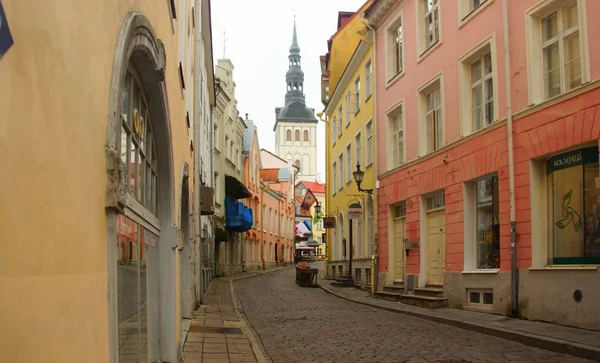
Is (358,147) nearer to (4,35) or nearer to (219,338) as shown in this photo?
(219,338)

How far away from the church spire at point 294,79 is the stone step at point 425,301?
9891cm

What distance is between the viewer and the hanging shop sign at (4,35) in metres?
1.65

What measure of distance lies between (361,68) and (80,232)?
73.3ft

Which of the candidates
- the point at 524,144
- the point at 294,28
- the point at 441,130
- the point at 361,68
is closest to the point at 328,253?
the point at 361,68

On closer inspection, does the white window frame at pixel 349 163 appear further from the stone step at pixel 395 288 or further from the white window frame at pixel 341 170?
the stone step at pixel 395 288

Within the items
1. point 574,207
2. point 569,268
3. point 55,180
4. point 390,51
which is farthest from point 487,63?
point 55,180

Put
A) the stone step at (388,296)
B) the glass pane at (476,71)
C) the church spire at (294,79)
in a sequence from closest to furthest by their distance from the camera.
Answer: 1. the glass pane at (476,71)
2. the stone step at (388,296)
3. the church spire at (294,79)

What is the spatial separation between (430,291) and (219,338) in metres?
7.16

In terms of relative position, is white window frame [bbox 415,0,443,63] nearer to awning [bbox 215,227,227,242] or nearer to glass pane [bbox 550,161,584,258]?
glass pane [bbox 550,161,584,258]

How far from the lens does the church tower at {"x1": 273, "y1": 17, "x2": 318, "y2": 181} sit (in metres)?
113

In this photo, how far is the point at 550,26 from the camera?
11961 mm

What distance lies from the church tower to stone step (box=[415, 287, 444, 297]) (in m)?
95.9

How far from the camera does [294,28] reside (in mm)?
119688

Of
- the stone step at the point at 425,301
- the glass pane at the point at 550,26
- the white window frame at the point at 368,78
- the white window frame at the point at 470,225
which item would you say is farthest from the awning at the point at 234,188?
the glass pane at the point at 550,26
